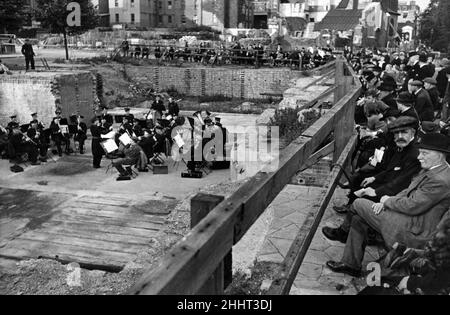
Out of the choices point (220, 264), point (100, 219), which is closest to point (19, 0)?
point (100, 219)

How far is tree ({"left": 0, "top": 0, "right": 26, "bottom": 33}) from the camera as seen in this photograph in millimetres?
28859

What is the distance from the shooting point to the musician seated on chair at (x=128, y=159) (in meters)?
12.4

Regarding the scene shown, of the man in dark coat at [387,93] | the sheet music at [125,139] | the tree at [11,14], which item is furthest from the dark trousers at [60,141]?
the tree at [11,14]

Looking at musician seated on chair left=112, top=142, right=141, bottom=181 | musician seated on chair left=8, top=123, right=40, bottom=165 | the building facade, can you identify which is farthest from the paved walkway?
the building facade

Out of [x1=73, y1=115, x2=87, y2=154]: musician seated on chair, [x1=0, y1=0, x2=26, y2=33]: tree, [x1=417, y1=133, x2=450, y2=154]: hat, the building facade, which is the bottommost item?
[x1=73, y1=115, x2=87, y2=154]: musician seated on chair

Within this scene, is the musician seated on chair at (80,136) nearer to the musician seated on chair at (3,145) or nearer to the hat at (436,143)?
the musician seated on chair at (3,145)

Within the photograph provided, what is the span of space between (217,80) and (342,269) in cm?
2510

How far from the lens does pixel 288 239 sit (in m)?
4.38

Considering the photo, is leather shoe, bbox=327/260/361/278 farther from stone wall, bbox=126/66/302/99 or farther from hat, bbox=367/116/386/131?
stone wall, bbox=126/66/302/99

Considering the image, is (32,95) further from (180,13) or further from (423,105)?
(180,13)

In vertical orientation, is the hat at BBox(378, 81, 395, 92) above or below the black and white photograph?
above

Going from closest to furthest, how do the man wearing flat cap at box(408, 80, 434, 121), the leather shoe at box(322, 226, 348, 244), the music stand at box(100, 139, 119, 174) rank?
the leather shoe at box(322, 226, 348, 244) < the man wearing flat cap at box(408, 80, 434, 121) < the music stand at box(100, 139, 119, 174)

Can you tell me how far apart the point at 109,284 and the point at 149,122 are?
10928 millimetres
